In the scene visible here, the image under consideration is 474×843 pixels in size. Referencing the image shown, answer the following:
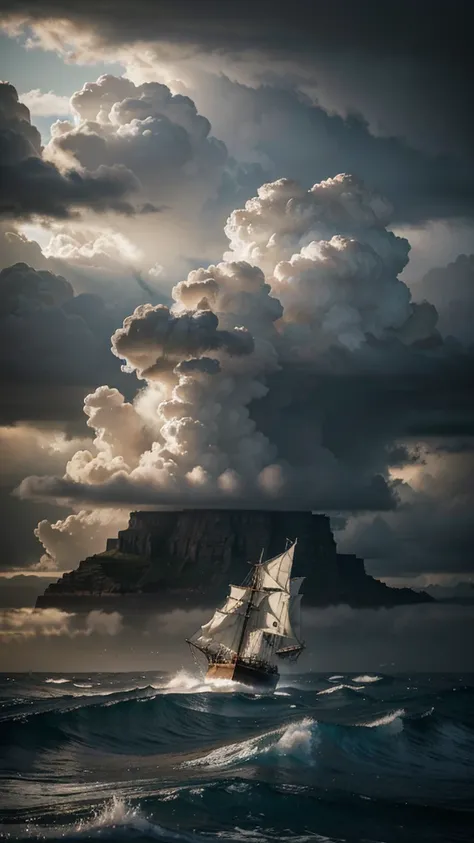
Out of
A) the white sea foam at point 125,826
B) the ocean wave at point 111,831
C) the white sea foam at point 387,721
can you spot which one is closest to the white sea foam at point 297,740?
the white sea foam at point 387,721

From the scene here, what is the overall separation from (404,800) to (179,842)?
20.3 m

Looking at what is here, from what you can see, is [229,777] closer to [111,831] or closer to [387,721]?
[111,831]

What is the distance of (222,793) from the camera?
6956 centimetres

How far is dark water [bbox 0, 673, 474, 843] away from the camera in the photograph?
202 feet

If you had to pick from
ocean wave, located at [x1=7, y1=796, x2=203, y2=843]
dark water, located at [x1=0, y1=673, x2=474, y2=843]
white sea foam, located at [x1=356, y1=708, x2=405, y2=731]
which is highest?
white sea foam, located at [x1=356, y1=708, x2=405, y2=731]

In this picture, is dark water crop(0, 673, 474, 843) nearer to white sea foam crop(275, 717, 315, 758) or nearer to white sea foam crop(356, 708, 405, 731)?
white sea foam crop(275, 717, 315, 758)

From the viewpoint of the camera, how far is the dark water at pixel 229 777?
61438 mm

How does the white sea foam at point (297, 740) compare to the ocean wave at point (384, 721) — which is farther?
the ocean wave at point (384, 721)

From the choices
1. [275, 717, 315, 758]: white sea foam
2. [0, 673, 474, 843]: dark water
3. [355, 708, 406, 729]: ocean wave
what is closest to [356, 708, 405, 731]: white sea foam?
[355, 708, 406, 729]: ocean wave

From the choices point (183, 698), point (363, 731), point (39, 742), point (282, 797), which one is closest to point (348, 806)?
point (282, 797)

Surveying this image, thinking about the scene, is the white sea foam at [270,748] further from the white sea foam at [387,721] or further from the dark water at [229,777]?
the white sea foam at [387,721]

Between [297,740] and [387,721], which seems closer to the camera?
[297,740]

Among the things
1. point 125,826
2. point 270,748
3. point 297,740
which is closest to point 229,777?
point 270,748

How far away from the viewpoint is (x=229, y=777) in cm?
7644
